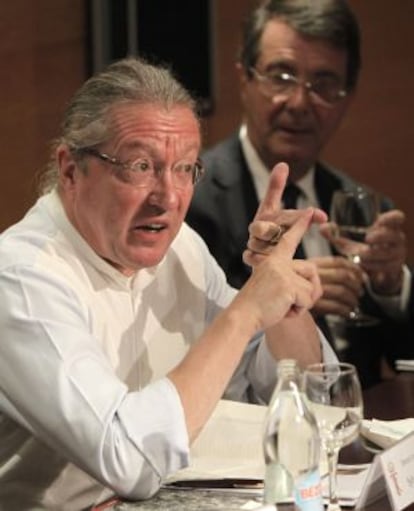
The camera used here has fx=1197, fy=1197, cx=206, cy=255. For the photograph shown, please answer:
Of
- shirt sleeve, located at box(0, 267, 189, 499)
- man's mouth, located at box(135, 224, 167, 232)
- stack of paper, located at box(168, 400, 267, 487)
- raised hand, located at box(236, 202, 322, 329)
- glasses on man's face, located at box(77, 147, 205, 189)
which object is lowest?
→ stack of paper, located at box(168, 400, 267, 487)

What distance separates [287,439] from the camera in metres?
1.60

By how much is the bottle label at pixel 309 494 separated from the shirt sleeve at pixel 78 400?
27 cm

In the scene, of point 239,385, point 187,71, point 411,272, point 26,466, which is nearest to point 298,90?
point 411,272

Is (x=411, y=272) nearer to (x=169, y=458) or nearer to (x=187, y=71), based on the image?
(x=187, y=71)

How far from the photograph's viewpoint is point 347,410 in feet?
5.45

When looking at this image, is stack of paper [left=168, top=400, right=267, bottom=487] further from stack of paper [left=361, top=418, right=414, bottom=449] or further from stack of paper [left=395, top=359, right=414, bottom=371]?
stack of paper [left=395, top=359, right=414, bottom=371]

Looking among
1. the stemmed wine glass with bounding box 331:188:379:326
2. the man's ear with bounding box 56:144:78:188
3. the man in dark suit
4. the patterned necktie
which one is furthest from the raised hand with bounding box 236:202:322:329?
the patterned necktie

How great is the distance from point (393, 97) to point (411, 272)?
1.39 meters

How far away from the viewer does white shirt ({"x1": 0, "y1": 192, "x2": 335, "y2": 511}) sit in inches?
69.6

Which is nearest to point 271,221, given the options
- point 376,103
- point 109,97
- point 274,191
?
point 274,191

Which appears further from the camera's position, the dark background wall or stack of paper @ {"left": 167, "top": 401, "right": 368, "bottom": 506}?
the dark background wall

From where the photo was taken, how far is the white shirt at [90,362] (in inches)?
69.6

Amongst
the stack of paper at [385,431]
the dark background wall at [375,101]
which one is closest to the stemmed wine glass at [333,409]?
the stack of paper at [385,431]

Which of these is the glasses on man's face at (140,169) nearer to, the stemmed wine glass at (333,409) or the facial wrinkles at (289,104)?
the stemmed wine glass at (333,409)
